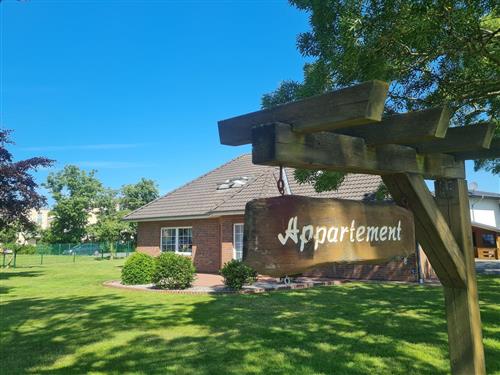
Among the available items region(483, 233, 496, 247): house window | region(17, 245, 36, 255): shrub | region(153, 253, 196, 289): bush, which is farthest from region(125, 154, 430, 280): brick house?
region(17, 245, 36, 255): shrub

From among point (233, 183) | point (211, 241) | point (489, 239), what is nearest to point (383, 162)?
point (211, 241)

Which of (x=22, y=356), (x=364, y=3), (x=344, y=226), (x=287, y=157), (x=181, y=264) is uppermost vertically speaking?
(x=364, y=3)

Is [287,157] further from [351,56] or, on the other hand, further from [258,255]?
[351,56]

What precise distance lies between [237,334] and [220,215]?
1121 centimetres

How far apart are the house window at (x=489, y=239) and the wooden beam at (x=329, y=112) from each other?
3079 cm

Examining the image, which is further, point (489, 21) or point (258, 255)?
point (489, 21)

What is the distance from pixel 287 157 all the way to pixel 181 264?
1131 centimetres

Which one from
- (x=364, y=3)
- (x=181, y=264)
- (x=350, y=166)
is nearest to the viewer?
(x=350, y=166)

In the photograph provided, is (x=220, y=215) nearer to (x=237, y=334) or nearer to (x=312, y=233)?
(x=237, y=334)

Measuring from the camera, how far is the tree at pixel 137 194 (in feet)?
192

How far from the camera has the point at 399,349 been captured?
19.0ft

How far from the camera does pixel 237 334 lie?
6906 millimetres

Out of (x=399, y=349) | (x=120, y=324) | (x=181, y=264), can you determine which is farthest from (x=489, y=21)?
(x=181, y=264)

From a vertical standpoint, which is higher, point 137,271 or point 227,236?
point 227,236
